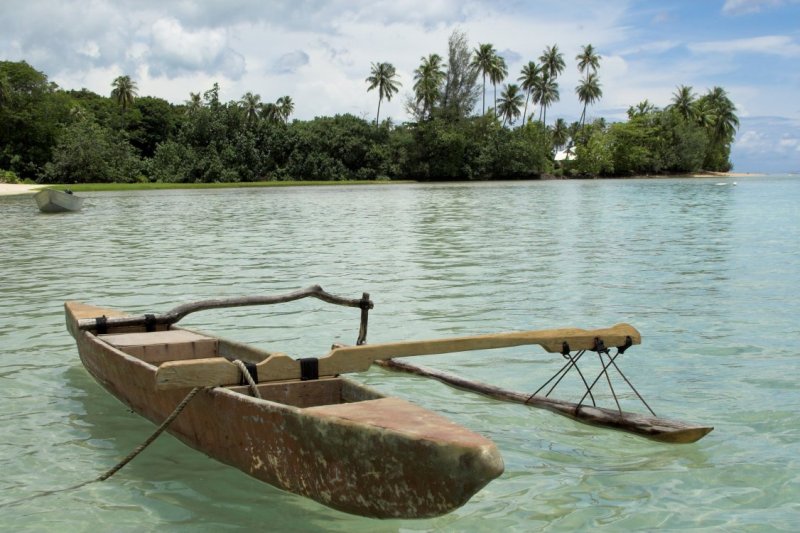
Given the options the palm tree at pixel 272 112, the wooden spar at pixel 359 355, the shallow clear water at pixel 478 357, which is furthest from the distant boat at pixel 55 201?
the palm tree at pixel 272 112

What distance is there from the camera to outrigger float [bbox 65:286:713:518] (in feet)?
12.8

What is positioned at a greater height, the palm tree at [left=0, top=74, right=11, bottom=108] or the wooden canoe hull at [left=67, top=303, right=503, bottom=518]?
the palm tree at [left=0, top=74, right=11, bottom=108]

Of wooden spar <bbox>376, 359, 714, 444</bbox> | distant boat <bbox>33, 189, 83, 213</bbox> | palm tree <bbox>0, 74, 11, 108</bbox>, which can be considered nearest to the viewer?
wooden spar <bbox>376, 359, 714, 444</bbox>

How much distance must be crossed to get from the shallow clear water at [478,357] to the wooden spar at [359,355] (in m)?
0.75

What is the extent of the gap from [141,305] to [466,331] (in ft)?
17.6

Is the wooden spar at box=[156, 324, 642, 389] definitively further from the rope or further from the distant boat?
the distant boat

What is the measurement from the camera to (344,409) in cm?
442

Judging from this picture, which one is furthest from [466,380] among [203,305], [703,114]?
[703,114]

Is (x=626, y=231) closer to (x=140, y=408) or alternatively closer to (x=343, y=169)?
(x=140, y=408)

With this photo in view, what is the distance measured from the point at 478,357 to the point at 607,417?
2.80 metres

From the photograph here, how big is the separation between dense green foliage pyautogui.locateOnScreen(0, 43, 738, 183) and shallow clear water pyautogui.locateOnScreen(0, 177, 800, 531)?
54410mm

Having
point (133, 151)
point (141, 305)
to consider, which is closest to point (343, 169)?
point (133, 151)

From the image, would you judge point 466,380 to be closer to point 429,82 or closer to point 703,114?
point 429,82

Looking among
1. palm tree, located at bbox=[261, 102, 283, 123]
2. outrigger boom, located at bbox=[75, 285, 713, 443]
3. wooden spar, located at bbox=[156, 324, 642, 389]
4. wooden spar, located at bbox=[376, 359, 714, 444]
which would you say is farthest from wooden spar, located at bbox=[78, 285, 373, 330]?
palm tree, located at bbox=[261, 102, 283, 123]
